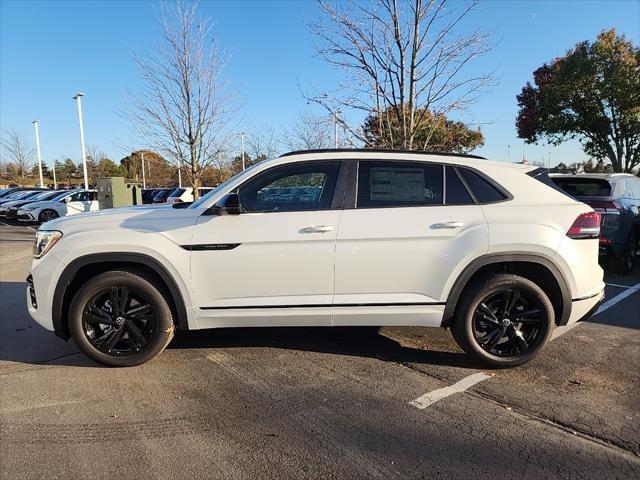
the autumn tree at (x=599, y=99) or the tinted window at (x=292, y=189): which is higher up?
the autumn tree at (x=599, y=99)

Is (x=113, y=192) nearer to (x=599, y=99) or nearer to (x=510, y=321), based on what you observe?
(x=510, y=321)

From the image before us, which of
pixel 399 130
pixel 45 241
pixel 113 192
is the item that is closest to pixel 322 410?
pixel 45 241

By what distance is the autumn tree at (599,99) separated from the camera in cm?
1958

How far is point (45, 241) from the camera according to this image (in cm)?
399

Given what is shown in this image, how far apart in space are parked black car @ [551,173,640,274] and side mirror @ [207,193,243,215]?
5546 millimetres

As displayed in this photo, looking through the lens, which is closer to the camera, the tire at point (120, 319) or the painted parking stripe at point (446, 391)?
the painted parking stripe at point (446, 391)

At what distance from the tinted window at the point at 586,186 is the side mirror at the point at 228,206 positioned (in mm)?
6000

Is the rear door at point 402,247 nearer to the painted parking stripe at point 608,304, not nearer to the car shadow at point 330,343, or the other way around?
the car shadow at point 330,343

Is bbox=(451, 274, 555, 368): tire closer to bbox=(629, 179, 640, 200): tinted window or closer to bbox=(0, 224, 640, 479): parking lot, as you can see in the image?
bbox=(0, 224, 640, 479): parking lot

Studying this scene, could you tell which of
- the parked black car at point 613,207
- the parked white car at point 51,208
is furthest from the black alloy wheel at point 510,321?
the parked white car at point 51,208

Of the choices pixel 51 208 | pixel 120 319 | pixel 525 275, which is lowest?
pixel 120 319

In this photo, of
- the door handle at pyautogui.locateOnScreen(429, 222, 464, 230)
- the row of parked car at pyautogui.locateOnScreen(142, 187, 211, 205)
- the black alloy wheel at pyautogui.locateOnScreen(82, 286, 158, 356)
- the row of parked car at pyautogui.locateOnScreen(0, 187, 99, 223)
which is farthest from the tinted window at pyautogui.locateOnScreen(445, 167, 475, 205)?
the row of parked car at pyautogui.locateOnScreen(0, 187, 99, 223)

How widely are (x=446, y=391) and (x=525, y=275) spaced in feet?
4.14

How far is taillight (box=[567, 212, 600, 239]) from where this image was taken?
3.94m
